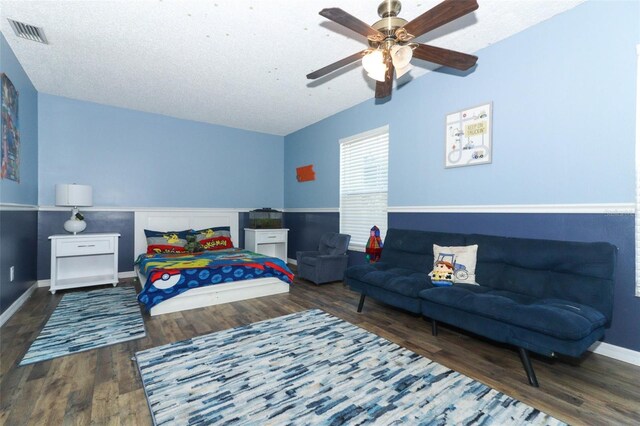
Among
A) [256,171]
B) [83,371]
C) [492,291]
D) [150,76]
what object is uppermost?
[150,76]

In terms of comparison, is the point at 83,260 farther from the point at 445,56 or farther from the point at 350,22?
the point at 445,56

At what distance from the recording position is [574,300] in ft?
6.97

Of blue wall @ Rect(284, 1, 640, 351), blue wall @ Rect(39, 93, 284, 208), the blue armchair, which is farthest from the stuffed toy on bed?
blue wall @ Rect(284, 1, 640, 351)

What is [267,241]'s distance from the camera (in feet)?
17.7

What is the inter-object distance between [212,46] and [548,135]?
3.23m

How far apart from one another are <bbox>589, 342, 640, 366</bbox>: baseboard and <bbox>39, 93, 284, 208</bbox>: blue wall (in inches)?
204

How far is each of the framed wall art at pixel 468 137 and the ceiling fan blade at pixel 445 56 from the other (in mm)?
877

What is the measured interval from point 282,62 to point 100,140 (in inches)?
129

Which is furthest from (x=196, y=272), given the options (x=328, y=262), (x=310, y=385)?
(x=310, y=385)

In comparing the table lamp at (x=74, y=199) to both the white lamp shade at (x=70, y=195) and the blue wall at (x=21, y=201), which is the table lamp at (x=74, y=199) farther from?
the blue wall at (x=21, y=201)

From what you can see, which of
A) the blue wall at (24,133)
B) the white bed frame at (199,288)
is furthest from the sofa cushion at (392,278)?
the blue wall at (24,133)

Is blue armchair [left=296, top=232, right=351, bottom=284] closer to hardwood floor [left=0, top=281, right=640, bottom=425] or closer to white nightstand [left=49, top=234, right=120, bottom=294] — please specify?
hardwood floor [left=0, top=281, right=640, bottom=425]

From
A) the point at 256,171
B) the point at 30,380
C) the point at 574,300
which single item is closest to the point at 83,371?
the point at 30,380

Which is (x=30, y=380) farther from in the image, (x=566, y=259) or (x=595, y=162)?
(x=595, y=162)
